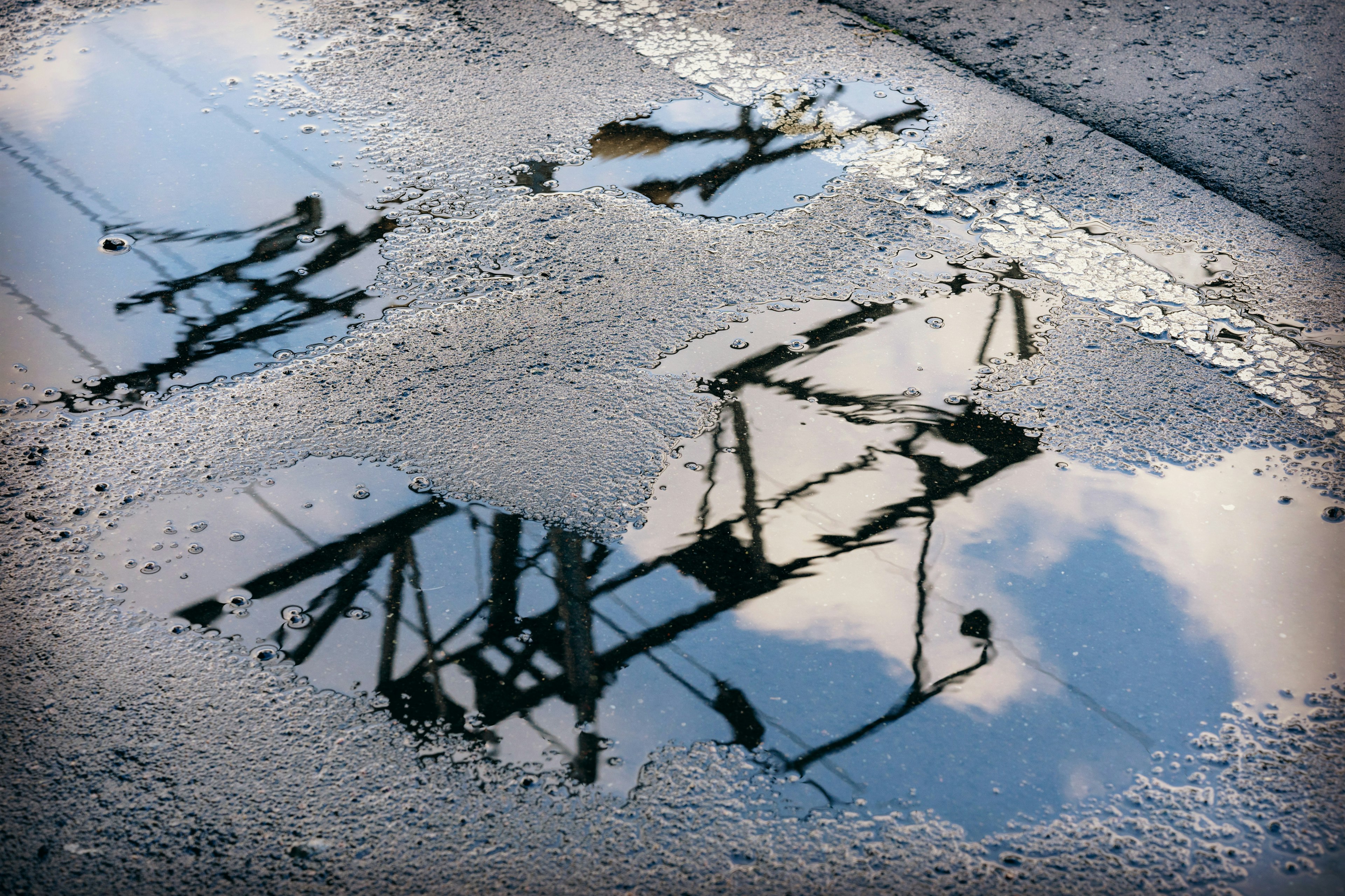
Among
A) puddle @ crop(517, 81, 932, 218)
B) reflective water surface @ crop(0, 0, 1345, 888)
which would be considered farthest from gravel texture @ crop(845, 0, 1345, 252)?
reflective water surface @ crop(0, 0, 1345, 888)

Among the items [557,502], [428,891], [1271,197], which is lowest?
[428,891]

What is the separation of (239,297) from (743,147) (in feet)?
7.42

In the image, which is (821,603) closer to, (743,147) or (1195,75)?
(743,147)

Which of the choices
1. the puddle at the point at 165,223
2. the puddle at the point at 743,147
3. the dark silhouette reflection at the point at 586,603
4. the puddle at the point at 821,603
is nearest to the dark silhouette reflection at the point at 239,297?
the puddle at the point at 165,223

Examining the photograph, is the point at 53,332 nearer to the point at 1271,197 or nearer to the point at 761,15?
the point at 761,15

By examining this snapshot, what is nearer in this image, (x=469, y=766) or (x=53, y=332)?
(x=469, y=766)

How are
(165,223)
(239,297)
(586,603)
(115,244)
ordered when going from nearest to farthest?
(586,603) → (239,297) → (115,244) → (165,223)

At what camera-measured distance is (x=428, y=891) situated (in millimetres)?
2002

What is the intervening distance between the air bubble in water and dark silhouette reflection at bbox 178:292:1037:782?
1.94 meters

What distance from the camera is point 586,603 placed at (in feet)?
8.45

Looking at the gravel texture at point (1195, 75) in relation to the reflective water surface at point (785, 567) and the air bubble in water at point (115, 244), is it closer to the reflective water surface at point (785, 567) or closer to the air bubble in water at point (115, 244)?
the reflective water surface at point (785, 567)

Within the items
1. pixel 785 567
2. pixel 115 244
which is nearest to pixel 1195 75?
pixel 785 567

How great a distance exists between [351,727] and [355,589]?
440mm

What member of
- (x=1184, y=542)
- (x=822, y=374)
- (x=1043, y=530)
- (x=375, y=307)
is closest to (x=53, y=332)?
(x=375, y=307)
